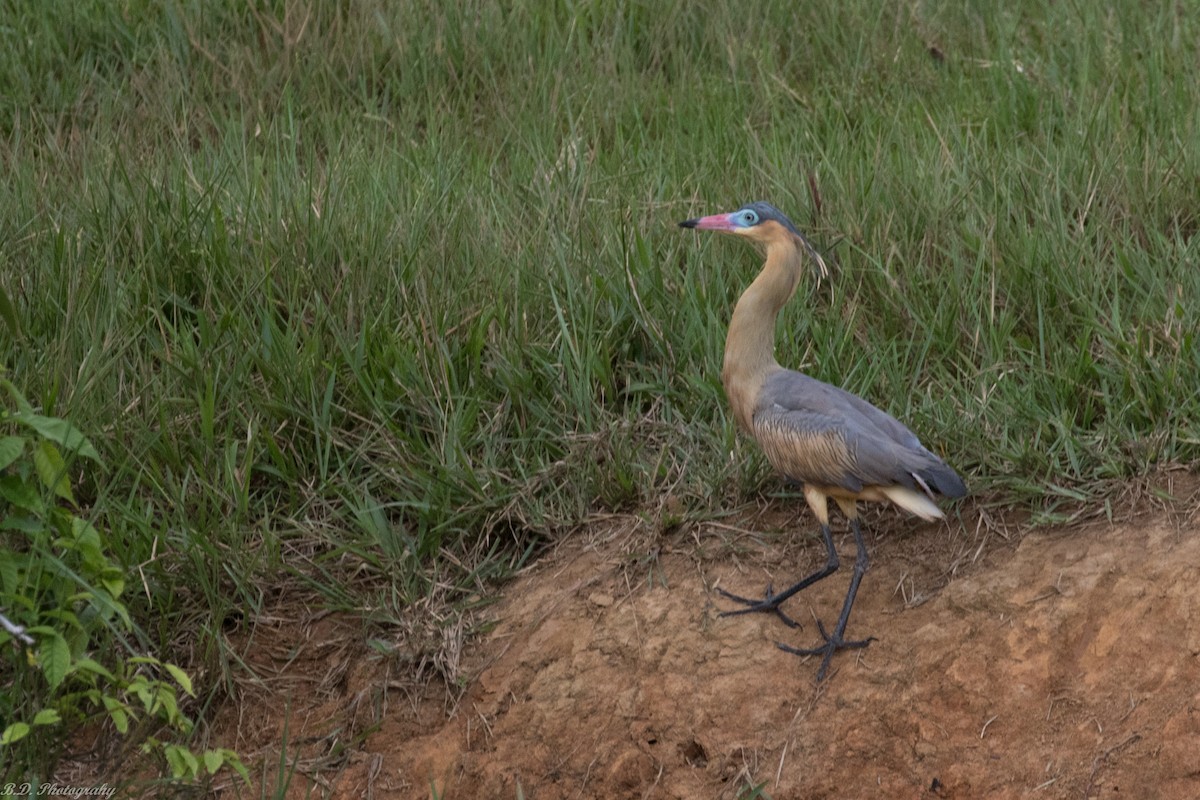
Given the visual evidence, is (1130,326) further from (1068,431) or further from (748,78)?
(748,78)

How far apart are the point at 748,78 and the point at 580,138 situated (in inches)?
41.6

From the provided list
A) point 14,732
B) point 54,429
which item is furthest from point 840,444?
point 14,732

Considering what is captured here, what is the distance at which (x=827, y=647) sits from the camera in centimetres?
371

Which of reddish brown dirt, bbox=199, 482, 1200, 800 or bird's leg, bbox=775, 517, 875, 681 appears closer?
reddish brown dirt, bbox=199, 482, 1200, 800

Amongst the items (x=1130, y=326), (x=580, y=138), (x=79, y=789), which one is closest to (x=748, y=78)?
(x=580, y=138)

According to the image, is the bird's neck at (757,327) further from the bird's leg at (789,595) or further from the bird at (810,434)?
the bird's leg at (789,595)

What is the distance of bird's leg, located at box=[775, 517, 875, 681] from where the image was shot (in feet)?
12.2

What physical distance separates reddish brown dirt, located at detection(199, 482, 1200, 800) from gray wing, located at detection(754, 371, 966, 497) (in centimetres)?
35

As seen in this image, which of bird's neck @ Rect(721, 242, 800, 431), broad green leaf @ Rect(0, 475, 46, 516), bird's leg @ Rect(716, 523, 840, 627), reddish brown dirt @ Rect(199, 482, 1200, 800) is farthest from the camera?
bird's neck @ Rect(721, 242, 800, 431)

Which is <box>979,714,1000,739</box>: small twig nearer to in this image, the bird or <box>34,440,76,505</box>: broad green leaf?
the bird

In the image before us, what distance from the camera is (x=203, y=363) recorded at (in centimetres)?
448

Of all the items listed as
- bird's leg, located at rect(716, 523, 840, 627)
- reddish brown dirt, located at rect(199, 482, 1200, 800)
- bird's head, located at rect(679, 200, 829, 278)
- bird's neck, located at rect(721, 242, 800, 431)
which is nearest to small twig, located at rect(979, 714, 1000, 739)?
reddish brown dirt, located at rect(199, 482, 1200, 800)

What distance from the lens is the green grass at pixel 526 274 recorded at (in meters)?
4.17

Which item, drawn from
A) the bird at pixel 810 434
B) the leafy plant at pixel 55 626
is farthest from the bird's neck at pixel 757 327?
the leafy plant at pixel 55 626
